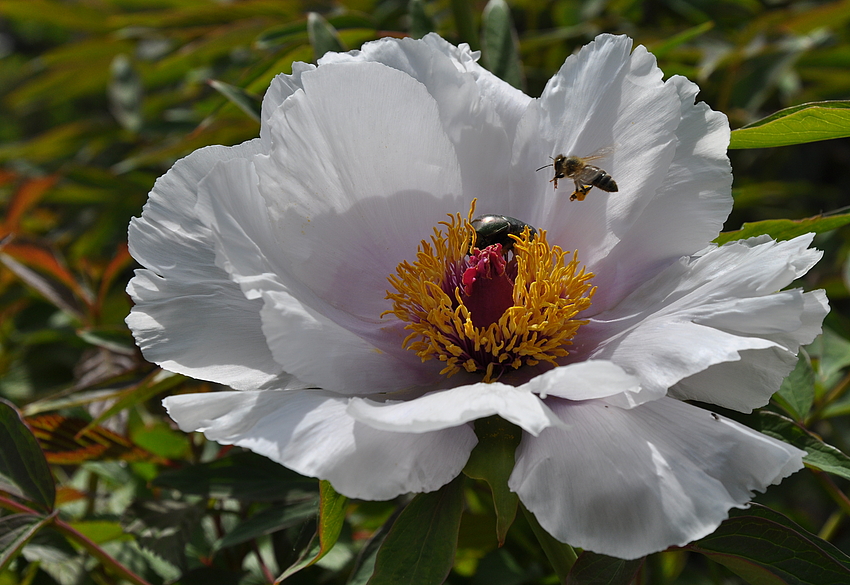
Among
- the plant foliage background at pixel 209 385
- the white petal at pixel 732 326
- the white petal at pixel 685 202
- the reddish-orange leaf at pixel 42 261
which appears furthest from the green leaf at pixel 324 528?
the reddish-orange leaf at pixel 42 261

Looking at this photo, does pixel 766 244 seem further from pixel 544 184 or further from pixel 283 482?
pixel 283 482

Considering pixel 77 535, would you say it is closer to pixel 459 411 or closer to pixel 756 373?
pixel 459 411

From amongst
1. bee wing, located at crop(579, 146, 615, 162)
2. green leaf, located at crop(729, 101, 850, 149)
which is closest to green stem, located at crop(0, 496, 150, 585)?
bee wing, located at crop(579, 146, 615, 162)

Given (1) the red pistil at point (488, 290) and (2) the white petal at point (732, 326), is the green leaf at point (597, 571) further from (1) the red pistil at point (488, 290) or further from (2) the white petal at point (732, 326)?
(1) the red pistil at point (488, 290)

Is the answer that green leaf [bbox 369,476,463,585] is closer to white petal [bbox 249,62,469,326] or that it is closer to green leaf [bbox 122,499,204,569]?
white petal [bbox 249,62,469,326]

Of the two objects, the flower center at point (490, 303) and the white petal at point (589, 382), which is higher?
the white petal at point (589, 382)

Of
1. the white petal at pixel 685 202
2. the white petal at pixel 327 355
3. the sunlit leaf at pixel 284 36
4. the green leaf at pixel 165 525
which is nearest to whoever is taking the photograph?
the white petal at pixel 327 355

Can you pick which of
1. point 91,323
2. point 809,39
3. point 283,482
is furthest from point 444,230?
point 809,39
